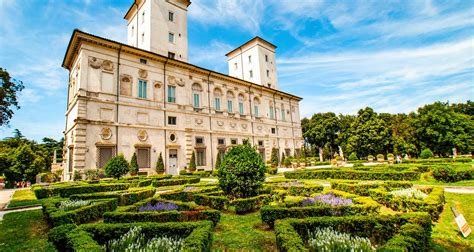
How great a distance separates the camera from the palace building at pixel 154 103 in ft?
68.0

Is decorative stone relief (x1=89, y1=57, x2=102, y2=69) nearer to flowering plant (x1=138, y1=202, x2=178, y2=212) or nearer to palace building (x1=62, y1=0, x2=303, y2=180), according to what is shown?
palace building (x1=62, y1=0, x2=303, y2=180)

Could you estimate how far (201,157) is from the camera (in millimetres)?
28516

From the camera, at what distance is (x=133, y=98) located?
23688 millimetres

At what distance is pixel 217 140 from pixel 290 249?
27105 millimetres

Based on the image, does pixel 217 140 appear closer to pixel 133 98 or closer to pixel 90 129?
pixel 133 98

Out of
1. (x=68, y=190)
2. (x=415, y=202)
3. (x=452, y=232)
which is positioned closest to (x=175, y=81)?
(x=68, y=190)

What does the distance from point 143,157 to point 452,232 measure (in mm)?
23502

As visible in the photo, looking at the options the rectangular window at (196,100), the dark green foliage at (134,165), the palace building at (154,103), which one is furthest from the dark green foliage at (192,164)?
the rectangular window at (196,100)

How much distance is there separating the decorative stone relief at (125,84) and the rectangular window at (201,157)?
10.6m

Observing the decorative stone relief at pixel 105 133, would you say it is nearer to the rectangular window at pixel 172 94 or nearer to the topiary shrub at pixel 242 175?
the rectangular window at pixel 172 94

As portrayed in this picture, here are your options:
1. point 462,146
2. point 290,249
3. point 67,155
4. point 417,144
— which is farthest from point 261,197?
point 417,144

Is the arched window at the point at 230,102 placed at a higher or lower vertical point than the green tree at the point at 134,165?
higher

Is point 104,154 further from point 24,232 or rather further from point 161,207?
point 161,207

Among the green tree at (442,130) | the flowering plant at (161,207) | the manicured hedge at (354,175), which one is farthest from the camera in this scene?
the green tree at (442,130)
